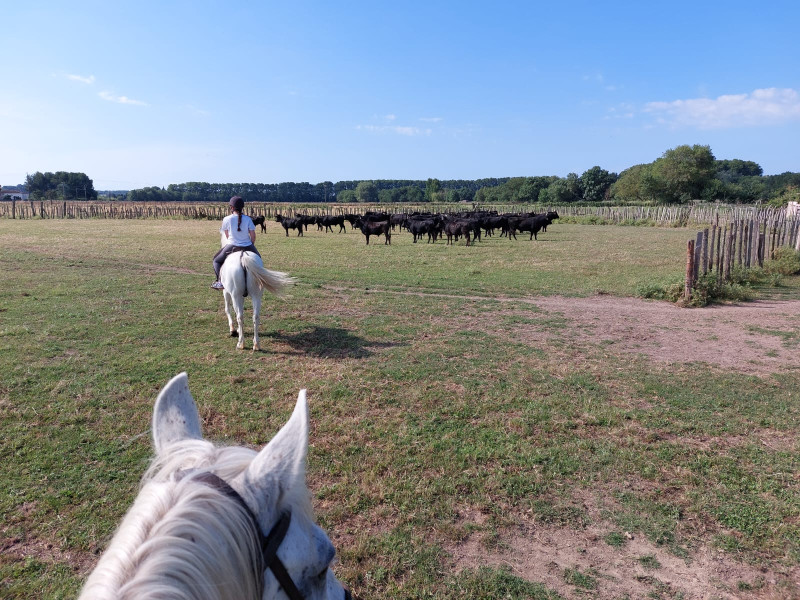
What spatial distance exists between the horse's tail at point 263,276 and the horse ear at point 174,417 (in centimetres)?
581

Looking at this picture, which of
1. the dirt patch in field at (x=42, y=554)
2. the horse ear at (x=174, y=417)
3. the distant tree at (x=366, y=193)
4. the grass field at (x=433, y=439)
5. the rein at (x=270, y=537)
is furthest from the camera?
the distant tree at (x=366, y=193)

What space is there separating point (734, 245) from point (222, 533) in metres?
16.6

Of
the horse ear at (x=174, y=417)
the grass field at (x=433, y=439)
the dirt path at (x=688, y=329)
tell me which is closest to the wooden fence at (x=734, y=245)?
the dirt path at (x=688, y=329)

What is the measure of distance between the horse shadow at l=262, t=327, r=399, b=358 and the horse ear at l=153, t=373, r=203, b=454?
576cm

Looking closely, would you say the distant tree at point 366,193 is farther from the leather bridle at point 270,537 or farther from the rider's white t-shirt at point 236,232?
the leather bridle at point 270,537

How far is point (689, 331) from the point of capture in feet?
29.4

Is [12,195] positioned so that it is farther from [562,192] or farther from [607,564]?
[607,564]

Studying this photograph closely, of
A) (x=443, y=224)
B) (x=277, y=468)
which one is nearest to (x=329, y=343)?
(x=277, y=468)

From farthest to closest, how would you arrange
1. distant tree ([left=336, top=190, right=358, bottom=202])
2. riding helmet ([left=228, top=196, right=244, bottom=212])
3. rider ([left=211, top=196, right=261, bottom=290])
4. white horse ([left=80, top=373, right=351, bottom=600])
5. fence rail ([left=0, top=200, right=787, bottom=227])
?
distant tree ([left=336, top=190, right=358, bottom=202])
fence rail ([left=0, top=200, right=787, bottom=227])
rider ([left=211, top=196, right=261, bottom=290])
riding helmet ([left=228, top=196, right=244, bottom=212])
white horse ([left=80, top=373, right=351, bottom=600])

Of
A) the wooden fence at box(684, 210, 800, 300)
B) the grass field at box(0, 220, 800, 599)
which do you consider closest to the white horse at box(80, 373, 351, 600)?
Answer: the grass field at box(0, 220, 800, 599)

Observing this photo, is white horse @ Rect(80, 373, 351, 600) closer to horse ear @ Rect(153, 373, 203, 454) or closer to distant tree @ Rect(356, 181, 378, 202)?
horse ear @ Rect(153, 373, 203, 454)

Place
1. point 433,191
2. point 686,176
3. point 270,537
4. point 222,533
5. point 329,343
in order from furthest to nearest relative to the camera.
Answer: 1. point 433,191
2. point 686,176
3. point 329,343
4. point 270,537
5. point 222,533

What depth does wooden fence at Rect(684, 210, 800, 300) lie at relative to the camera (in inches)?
446

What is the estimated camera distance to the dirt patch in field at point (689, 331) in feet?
24.5
